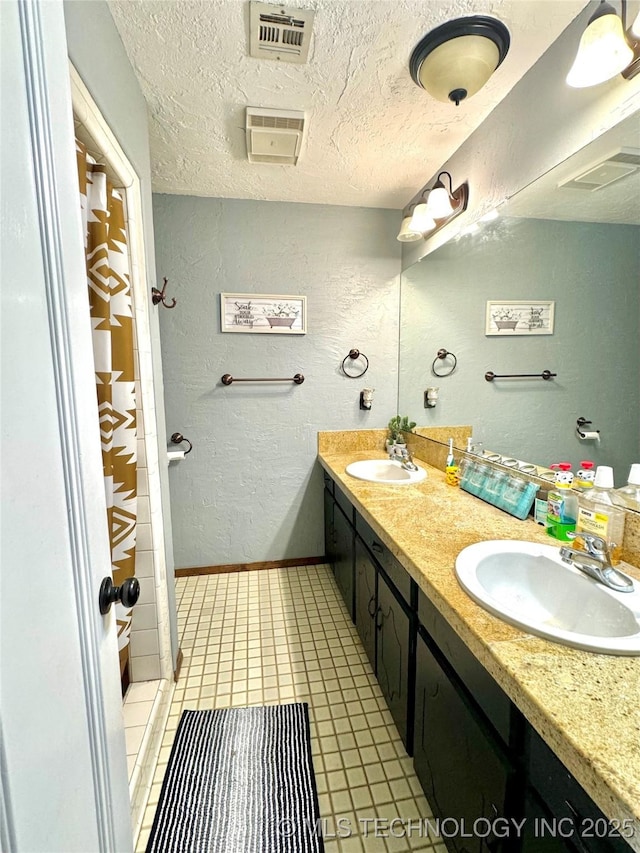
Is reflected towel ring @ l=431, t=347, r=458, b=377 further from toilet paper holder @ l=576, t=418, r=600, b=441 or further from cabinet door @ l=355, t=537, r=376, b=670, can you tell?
cabinet door @ l=355, t=537, r=376, b=670

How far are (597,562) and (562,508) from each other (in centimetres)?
26

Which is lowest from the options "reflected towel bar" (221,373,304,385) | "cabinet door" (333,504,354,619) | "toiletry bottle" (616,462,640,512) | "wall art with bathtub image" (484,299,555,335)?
"cabinet door" (333,504,354,619)

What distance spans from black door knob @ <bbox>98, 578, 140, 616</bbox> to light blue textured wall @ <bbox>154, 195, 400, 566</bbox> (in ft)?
5.59

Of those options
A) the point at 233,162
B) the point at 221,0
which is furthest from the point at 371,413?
the point at 221,0

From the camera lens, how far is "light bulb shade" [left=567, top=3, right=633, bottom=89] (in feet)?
2.97

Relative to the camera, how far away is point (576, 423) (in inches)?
48.2

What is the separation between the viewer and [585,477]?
1.13 m

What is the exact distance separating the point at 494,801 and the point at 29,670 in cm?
91

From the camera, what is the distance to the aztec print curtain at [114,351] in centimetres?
111

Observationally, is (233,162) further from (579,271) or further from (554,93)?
(579,271)

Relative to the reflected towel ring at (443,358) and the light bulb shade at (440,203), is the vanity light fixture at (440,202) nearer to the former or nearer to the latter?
the light bulb shade at (440,203)

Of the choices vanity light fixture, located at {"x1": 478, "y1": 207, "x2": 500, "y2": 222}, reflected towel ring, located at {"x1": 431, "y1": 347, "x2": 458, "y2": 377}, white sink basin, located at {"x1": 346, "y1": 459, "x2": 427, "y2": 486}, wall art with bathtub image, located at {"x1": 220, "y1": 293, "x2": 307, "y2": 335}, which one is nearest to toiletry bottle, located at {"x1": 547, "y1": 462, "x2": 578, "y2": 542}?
white sink basin, located at {"x1": 346, "y1": 459, "x2": 427, "y2": 486}

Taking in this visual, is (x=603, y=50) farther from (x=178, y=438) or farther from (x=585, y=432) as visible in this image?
(x=178, y=438)

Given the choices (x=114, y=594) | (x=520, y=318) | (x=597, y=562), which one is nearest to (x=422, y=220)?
(x=520, y=318)
